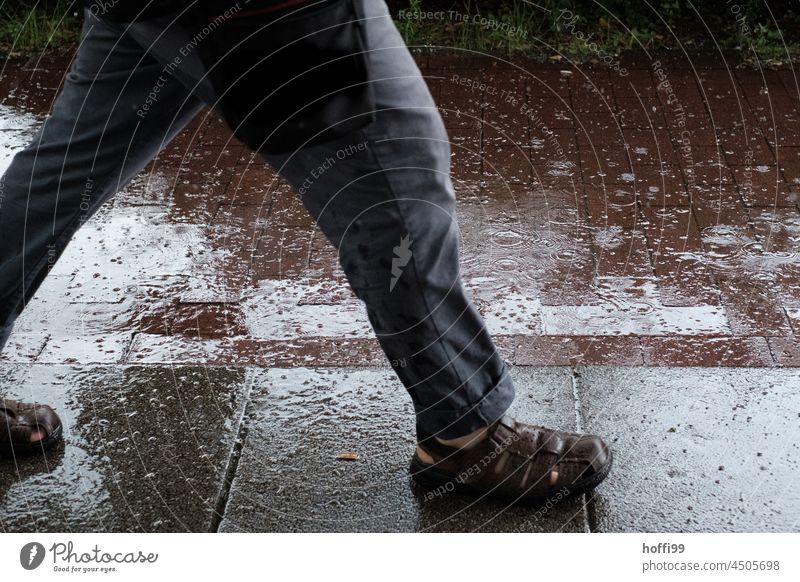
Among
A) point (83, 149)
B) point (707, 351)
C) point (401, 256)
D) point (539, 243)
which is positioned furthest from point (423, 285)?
point (539, 243)

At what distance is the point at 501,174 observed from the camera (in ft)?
12.7

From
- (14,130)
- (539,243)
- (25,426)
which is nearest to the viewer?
(25,426)

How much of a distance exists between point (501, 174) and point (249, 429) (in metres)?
1.78

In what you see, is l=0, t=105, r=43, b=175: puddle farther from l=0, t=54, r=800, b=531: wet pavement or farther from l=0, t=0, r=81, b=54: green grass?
l=0, t=0, r=81, b=54: green grass

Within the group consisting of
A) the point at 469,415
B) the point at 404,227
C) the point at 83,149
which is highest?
the point at 83,149

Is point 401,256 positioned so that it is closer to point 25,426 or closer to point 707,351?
point 25,426

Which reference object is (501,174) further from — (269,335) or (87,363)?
(87,363)

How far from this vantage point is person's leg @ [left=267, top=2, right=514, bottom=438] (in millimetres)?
1865

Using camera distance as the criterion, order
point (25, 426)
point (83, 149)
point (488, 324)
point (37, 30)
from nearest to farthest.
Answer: point (83, 149), point (25, 426), point (488, 324), point (37, 30)

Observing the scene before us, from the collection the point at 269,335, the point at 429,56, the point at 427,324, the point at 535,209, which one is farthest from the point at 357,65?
the point at 429,56

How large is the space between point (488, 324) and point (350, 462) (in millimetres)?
759
